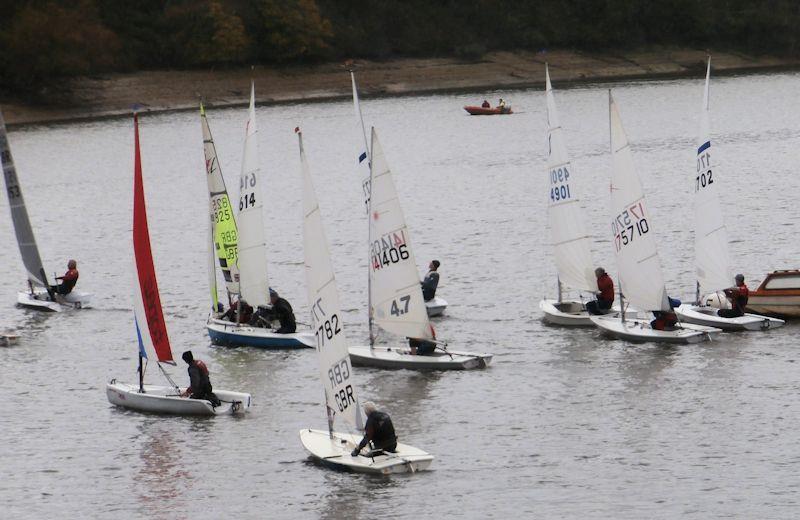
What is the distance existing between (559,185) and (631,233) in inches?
127

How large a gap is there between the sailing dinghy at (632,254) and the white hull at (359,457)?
1136cm

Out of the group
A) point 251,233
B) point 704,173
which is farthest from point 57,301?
point 704,173

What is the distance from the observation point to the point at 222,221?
41.2 meters

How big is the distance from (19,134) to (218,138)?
16.8 m

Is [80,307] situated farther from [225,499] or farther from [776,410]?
[776,410]

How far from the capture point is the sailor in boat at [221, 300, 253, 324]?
40438 mm

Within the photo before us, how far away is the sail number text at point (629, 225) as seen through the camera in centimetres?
3900

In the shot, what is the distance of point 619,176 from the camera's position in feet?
127

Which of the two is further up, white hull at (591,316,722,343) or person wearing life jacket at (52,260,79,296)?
person wearing life jacket at (52,260,79,296)

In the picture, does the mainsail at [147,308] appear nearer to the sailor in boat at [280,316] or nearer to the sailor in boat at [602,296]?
the sailor in boat at [280,316]

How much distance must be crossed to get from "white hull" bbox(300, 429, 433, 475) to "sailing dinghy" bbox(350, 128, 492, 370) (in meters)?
6.22

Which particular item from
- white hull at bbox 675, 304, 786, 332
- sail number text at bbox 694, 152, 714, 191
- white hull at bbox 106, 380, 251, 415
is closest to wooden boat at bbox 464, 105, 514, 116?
sail number text at bbox 694, 152, 714, 191

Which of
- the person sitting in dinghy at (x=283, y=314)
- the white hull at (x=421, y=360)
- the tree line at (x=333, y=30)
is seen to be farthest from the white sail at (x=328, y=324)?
the tree line at (x=333, y=30)

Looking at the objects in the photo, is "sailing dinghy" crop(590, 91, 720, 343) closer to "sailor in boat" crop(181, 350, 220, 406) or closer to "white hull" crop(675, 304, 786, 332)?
"white hull" crop(675, 304, 786, 332)
